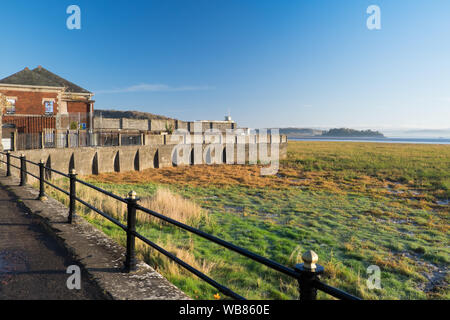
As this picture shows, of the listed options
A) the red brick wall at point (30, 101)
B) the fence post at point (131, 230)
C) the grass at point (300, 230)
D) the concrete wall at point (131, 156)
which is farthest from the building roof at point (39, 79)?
the fence post at point (131, 230)

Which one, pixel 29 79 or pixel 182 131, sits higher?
pixel 29 79

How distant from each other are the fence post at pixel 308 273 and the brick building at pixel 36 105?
30992 mm

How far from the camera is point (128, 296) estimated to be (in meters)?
3.79

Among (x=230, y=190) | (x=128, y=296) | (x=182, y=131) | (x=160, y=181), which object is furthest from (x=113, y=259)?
(x=182, y=131)

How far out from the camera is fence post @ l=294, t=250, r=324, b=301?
7.38ft

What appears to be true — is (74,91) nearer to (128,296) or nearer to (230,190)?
(230,190)

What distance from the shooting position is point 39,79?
34.5m

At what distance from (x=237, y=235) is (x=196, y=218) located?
1.91 metres

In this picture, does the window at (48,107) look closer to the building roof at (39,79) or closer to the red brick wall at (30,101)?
the red brick wall at (30,101)

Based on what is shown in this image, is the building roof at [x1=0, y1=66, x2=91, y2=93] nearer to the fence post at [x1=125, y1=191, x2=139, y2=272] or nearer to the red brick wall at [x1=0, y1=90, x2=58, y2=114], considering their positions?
the red brick wall at [x1=0, y1=90, x2=58, y2=114]

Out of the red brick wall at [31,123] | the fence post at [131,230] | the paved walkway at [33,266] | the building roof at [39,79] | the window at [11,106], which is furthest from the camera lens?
the building roof at [39,79]

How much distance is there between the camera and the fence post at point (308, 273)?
2.25 metres

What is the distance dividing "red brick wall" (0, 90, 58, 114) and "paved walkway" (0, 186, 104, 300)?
101ft

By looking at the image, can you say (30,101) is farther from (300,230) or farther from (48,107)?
(300,230)
